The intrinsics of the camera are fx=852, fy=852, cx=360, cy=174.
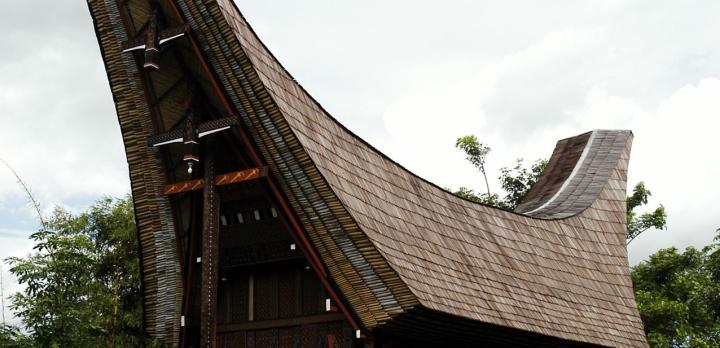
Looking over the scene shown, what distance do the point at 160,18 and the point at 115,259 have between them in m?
9.87

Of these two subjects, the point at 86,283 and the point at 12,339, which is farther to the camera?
the point at 86,283

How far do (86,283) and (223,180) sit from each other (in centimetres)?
945

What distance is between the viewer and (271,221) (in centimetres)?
1068

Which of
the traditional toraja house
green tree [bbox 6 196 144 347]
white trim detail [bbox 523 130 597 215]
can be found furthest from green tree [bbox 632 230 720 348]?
green tree [bbox 6 196 144 347]

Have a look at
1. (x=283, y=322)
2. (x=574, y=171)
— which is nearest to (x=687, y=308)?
(x=574, y=171)

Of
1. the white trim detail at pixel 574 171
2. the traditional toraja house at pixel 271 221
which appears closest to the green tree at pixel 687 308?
the white trim detail at pixel 574 171

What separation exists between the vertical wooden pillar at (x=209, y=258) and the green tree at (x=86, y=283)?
187 inches

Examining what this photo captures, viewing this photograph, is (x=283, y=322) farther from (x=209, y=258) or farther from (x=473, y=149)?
(x=473, y=149)

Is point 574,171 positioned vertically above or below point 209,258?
above

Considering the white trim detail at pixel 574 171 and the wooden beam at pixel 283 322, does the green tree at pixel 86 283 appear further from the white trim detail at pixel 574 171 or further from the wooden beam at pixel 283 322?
the white trim detail at pixel 574 171

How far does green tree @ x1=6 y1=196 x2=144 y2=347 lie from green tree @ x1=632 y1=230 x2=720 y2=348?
1212 cm

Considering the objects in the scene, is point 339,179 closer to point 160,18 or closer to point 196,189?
point 196,189

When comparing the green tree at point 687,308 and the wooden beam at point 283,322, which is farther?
the green tree at point 687,308

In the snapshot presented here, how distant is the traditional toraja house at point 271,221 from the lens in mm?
9484
